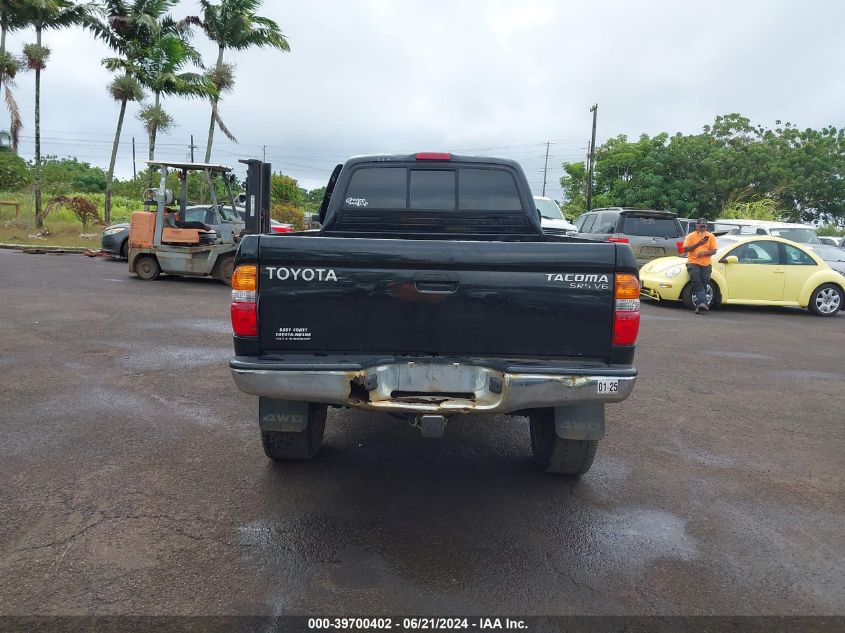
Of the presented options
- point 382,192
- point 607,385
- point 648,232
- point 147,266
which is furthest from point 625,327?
point 147,266

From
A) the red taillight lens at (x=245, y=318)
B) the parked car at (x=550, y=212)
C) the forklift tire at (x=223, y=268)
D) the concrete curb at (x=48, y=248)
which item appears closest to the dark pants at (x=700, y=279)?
the parked car at (x=550, y=212)

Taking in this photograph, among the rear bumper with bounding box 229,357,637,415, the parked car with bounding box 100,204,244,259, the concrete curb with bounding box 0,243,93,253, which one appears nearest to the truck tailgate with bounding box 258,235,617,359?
the rear bumper with bounding box 229,357,637,415

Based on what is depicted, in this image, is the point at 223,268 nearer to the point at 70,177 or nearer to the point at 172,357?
the point at 172,357

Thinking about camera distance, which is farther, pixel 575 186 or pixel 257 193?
pixel 575 186

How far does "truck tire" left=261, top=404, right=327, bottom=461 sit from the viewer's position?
13.8ft

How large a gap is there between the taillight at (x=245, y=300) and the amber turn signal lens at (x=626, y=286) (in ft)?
6.33

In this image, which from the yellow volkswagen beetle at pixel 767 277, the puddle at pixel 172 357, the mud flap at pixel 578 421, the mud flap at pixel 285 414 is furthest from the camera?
the yellow volkswagen beetle at pixel 767 277

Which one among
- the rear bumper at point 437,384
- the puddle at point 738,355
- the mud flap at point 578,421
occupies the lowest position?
the puddle at point 738,355

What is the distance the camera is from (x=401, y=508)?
385cm

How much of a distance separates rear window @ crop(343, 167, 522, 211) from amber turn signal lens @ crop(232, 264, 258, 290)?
2139 mm

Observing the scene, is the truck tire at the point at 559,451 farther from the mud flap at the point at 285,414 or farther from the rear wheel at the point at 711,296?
the rear wheel at the point at 711,296

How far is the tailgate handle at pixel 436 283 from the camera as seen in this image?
11.4 feet

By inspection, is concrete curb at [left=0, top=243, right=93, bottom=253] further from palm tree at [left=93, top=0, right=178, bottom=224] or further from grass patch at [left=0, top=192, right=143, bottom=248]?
palm tree at [left=93, top=0, right=178, bottom=224]

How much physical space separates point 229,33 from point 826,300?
79.8 feet
